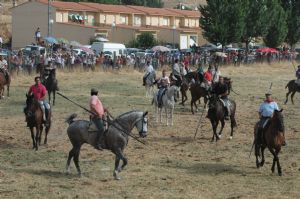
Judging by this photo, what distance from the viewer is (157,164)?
59.2 feet

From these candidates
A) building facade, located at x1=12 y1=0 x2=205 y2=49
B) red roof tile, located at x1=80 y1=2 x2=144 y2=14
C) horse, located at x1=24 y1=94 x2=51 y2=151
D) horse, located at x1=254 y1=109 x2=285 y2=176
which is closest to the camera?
horse, located at x1=254 y1=109 x2=285 y2=176

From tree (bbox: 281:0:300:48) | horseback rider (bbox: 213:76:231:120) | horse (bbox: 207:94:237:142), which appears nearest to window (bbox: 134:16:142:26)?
tree (bbox: 281:0:300:48)

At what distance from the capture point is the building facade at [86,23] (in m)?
76.9

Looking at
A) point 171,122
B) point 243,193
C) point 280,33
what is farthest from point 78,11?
point 243,193

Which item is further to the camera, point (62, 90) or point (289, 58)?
point (289, 58)

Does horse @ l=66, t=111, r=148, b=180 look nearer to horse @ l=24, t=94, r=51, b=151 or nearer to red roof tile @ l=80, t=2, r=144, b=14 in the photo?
horse @ l=24, t=94, r=51, b=151

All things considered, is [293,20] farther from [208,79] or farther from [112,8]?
[208,79]

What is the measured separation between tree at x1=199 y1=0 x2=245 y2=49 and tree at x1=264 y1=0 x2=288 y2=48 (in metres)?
6.84

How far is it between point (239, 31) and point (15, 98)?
38904 millimetres

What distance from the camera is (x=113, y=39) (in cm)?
8212

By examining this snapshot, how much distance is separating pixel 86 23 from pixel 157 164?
68.6m

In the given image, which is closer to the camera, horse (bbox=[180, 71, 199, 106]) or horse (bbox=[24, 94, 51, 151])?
horse (bbox=[24, 94, 51, 151])

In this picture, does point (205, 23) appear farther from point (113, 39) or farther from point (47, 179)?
point (47, 179)

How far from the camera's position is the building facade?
252 ft
